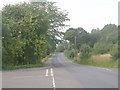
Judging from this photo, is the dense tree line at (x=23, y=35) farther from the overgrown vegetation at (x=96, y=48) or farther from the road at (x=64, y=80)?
the road at (x=64, y=80)

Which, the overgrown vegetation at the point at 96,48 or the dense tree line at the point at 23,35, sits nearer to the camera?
the dense tree line at the point at 23,35

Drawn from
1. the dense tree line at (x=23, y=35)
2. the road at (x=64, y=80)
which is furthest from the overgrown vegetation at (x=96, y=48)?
the road at (x=64, y=80)

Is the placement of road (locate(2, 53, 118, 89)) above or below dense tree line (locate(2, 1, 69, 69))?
below

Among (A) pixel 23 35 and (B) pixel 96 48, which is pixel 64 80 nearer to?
(A) pixel 23 35

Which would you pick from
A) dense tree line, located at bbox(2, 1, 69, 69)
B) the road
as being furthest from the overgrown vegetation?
the road

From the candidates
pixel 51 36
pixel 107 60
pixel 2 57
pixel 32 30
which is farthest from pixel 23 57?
pixel 51 36

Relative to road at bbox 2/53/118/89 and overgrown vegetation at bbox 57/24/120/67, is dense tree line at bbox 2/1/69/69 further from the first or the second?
road at bbox 2/53/118/89

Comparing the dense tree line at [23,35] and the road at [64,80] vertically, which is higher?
the dense tree line at [23,35]

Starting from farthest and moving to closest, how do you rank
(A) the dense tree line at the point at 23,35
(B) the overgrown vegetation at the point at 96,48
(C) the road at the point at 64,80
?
1. (B) the overgrown vegetation at the point at 96,48
2. (A) the dense tree line at the point at 23,35
3. (C) the road at the point at 64,80

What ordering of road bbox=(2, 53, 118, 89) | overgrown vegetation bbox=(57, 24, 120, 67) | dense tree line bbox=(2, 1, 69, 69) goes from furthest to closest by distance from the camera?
overgrown vegetation bbox=(57, 24, 120, 67)
dense tree line bbox=(2, 1, 69, 69)
road bbox=(2, 53, 118, 89)

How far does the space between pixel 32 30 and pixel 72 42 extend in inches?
4382

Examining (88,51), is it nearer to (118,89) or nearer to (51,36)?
(51,36)

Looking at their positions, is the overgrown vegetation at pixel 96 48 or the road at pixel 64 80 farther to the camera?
the overgrown vegetation at pixel 96 48

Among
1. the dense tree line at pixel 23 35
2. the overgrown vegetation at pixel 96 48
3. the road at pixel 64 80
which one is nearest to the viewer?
the road at pixel 64 80
